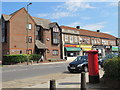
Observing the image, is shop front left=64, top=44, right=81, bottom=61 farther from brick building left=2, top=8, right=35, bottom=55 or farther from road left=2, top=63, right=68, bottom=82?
road left=2, top=63, right=68, bottom=82

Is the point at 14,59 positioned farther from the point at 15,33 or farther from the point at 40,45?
the point at 40,45

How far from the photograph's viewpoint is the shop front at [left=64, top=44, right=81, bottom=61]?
4193 cm

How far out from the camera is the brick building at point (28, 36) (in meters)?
32.2

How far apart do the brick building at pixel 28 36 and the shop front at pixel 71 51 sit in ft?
7.06

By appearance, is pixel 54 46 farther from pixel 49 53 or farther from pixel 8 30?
pixel 8 30

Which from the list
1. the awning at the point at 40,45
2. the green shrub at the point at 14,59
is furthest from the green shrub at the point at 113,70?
the awning at the point at 40,45

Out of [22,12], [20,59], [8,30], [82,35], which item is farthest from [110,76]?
[82,35]

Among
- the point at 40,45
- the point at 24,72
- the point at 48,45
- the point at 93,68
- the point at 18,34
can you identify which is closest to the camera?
the point at 93,68

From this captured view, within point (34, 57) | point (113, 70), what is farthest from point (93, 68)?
point (34, 57)

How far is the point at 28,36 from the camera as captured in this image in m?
34.7

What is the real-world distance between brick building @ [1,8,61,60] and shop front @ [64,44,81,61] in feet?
7.06

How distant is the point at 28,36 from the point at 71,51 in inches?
560

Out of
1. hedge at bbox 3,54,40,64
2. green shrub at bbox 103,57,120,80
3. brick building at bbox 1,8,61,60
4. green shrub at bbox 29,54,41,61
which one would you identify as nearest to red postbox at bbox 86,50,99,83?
green shrub at bbox 103,57,120,80

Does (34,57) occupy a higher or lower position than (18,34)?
lower
